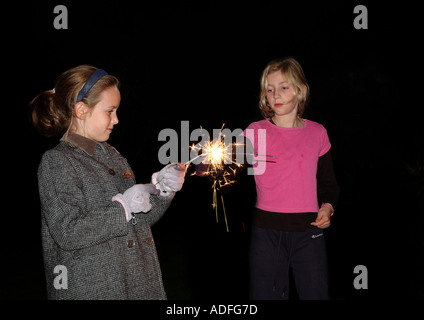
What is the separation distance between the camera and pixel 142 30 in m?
5.89

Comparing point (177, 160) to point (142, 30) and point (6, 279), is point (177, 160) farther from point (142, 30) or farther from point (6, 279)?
point (142, 30)

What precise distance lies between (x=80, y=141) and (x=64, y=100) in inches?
8.0

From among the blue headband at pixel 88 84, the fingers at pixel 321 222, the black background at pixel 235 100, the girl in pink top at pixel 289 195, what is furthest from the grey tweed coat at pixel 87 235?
the black background at pixel 235 100

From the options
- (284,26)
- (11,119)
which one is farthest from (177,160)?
(11,119)

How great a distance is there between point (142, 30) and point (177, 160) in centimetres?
424

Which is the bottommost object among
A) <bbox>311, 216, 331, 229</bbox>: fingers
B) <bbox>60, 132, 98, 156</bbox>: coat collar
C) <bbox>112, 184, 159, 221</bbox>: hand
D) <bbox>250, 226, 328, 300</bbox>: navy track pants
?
<bbox>250, 226, 328, 300</bbox>: navy track pants

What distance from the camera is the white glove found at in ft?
6.47

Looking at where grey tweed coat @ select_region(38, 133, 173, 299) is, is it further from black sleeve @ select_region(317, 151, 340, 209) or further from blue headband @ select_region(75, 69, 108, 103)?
black sleeve @ select_region(317, 151, 340, 209)

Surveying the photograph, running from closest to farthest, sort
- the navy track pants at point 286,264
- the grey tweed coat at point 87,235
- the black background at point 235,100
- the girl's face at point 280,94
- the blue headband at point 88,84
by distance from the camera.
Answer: the grey tweed coat at point 87,235, the blue headband at point 88,84, the navy track pants at point 286,264, the girl's face at point 280,94, the black background at point 235,100

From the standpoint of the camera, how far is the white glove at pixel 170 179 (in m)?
1.97

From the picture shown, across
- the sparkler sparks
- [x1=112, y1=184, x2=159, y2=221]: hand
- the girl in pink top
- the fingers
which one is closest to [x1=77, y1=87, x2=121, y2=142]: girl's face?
[x1=112, y1=184, x2=159, y2=221]: hand

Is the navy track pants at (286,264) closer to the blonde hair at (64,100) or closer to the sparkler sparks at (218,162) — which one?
the sparkler sparks at (218,162)

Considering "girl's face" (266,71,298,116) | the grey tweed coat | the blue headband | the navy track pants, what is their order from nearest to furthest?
the grey tweed coat, the blue headband, the navy track pants, "girl's face" (266,71,298,116)

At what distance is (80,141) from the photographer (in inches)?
76.4
